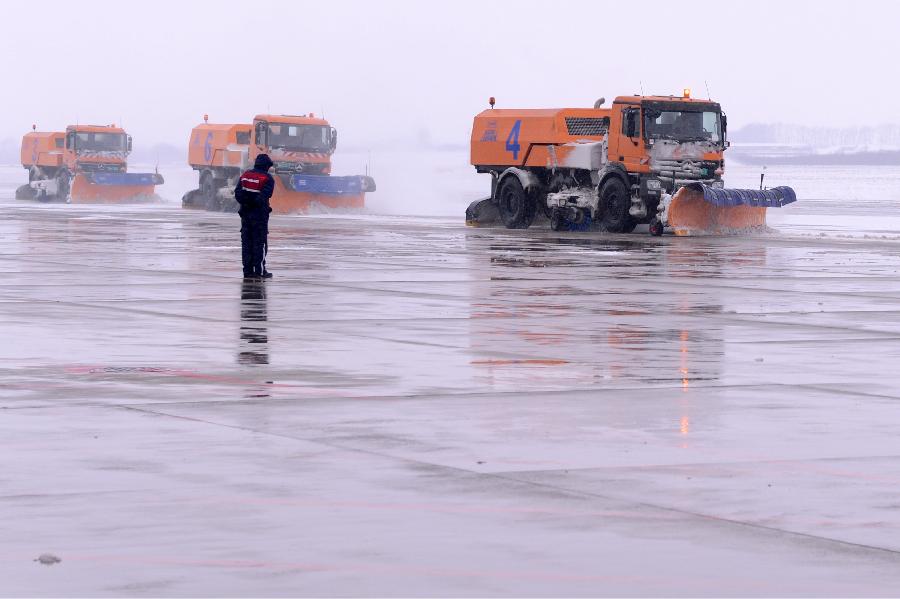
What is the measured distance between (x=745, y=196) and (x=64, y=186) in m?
41.0

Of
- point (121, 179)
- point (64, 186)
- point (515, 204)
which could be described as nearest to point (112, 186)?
point (121, 179)

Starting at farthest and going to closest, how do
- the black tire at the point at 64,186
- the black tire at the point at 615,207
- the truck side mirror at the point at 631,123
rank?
the black tire at the point at 64,186 → the black tire at the point at 615,207 → the truck side mirror at the point at 631,123

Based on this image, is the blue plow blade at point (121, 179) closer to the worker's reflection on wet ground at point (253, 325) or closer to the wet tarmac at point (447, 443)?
the worker's reflection on wet ground at point (253, 325)

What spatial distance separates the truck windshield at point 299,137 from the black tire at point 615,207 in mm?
18559

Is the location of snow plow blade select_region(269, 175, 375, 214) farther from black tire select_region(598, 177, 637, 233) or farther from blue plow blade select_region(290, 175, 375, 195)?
black tire select_region(598, 177, 637, 233)

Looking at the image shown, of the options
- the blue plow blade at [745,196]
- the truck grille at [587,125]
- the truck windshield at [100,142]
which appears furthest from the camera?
the truck windshield at [100,142]

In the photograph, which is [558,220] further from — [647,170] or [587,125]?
[647,170]

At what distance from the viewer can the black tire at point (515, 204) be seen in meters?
45.2

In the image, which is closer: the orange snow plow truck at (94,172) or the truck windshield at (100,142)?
the orange snow plow truck at (94,172)

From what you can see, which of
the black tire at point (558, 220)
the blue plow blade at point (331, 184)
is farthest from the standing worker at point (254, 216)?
the blue plow blade at point (331, 184)

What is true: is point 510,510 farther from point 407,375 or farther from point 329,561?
point 407,375

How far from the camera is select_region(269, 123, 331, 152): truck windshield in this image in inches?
2308

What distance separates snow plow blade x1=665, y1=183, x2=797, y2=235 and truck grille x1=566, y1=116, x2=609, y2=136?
2778mm

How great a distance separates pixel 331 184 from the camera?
188 feet
